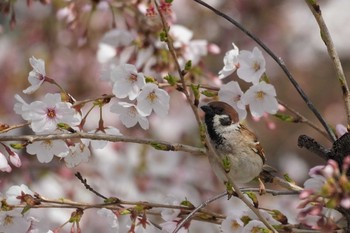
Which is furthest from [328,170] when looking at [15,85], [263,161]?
[15,85]

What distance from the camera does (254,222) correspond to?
1.64 metres

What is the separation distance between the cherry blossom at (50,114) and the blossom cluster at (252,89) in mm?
343

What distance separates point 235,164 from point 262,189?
25 centimetres

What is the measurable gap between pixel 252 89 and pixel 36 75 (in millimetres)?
473

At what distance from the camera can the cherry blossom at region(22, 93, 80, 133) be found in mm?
1592

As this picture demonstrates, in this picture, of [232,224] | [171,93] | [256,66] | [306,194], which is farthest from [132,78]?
[171,93]

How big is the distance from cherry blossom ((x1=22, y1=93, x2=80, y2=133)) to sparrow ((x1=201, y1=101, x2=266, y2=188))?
460 millimetres

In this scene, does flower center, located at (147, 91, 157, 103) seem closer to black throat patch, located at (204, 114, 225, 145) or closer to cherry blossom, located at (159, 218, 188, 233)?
cherry blossom, located at (159, 218, 188, 233)

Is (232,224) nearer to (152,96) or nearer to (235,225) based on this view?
(235,225)

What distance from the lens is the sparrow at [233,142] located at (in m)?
1.93

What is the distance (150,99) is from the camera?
1.63m

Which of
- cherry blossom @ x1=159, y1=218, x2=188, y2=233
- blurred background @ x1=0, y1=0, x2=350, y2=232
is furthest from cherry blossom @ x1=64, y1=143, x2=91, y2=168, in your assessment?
blurred background @ x1=0, y1=0, x2=350, y2=232

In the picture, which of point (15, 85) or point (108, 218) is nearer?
point (108, 218)

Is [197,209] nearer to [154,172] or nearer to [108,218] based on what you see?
[108,218]
